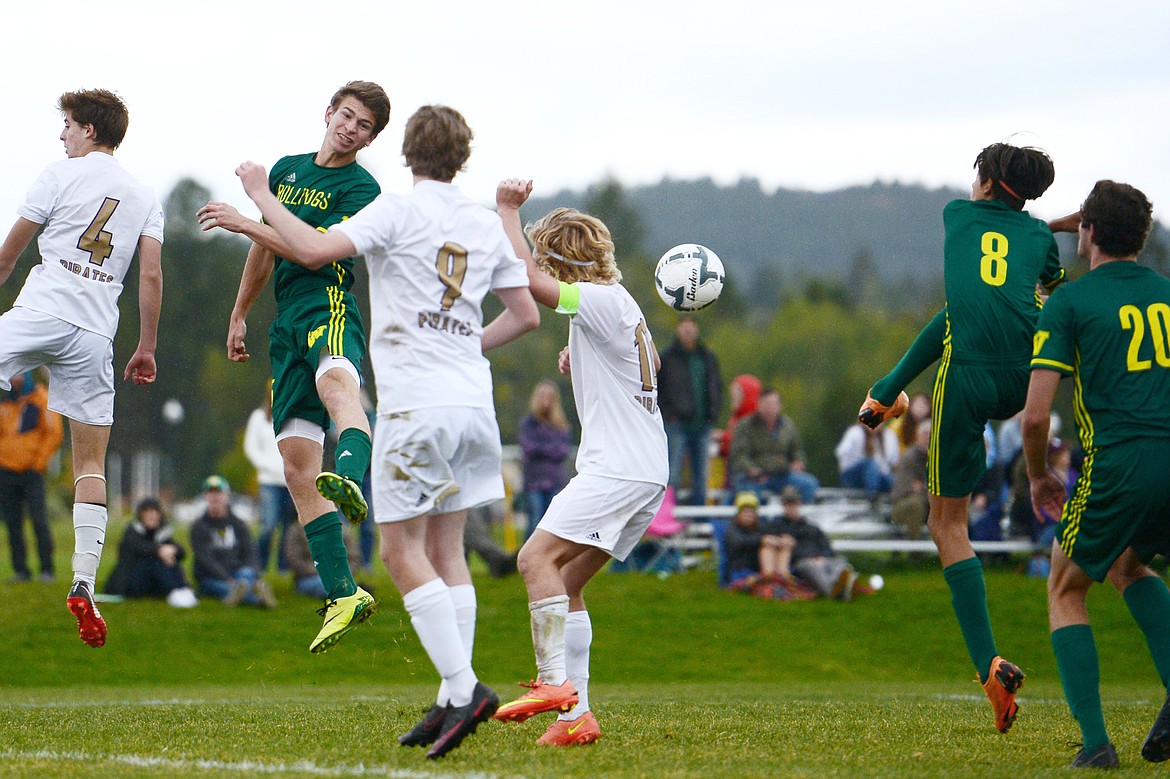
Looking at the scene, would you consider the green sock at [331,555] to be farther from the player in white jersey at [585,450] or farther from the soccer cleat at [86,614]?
the soccer cleat at [86,614]

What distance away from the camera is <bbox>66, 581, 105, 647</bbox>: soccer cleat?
7121 mm

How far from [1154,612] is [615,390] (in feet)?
8.36

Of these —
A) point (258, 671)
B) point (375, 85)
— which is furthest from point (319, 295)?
point (258, 671)

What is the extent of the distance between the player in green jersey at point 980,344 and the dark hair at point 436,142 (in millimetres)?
2530

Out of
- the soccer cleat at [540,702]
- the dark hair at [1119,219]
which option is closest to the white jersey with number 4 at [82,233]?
the soccer cleat at [540,702]

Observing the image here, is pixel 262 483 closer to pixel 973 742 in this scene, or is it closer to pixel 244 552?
pixel 244 552

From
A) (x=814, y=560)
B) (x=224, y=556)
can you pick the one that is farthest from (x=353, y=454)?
(x=814, y=560)

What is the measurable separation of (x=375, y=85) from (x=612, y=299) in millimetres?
1993

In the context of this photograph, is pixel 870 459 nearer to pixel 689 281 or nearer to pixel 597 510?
pixel 689 281

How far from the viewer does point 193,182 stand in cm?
7531

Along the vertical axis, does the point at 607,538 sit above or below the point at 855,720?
above

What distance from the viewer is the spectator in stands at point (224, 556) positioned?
1453 centimetres

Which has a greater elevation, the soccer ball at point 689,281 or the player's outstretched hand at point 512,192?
the player's outstretched hand at point 512,192

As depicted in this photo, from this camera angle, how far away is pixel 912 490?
1608cm
